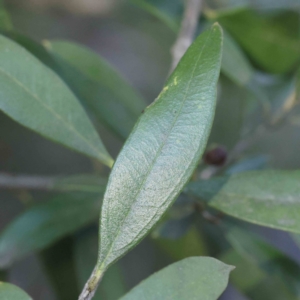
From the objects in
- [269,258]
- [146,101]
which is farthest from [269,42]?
[269,258]

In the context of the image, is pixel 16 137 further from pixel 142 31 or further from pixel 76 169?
pixel 142 31

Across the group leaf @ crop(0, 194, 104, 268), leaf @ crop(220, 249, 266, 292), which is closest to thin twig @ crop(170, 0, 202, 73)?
leaf @ crop(0, 194, 104, 268)

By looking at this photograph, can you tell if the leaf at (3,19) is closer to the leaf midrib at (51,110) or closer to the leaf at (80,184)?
the leaf midrib at (51,110)

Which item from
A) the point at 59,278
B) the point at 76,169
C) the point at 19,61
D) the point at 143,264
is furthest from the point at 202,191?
the point at 76,169

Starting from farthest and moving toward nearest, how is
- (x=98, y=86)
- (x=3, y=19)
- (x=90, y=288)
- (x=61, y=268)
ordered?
(x=61, y=268) < (x=98, y=86) < (x=3, y=19) < (x=90, y=288)

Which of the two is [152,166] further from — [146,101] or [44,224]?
[146,101]

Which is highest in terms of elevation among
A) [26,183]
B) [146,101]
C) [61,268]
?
[146,101]

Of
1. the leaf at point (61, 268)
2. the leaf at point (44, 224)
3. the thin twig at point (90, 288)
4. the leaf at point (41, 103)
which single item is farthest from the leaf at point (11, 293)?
the leaf at point (61, 268)
